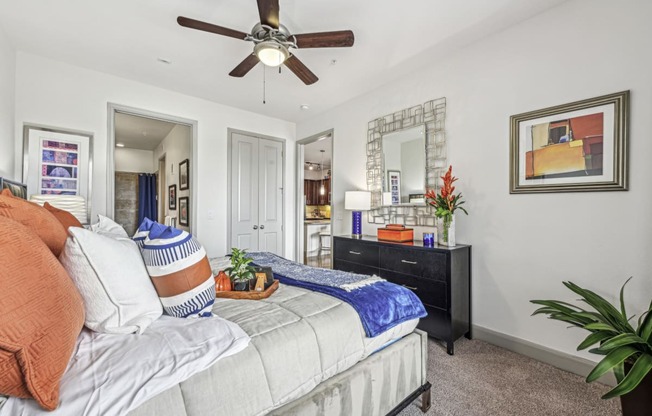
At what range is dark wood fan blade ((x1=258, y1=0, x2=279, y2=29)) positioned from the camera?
1809 millimetres

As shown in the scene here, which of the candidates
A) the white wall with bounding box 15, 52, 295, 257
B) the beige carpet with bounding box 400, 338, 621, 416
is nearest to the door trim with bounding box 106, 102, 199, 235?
the white wall with bounding box 15, 52, 295, 257

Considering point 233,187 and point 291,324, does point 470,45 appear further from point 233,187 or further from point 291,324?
point 233,187

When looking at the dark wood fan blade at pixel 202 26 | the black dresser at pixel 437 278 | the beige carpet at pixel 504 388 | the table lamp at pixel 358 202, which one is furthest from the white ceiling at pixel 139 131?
the beige carpet at pixel 504 388

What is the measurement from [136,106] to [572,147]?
4.40 metres

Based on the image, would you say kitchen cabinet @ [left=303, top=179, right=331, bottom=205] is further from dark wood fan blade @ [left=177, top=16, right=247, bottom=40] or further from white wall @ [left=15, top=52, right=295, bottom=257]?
dark wood fan blade @ [left=177, top=16, right=247, bottom=40]

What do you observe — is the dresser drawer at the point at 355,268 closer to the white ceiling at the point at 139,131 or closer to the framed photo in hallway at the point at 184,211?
the framed photo in hallway at the point at 184,211

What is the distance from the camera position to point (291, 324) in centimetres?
119

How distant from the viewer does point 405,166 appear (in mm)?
3232

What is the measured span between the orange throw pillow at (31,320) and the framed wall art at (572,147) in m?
2.83

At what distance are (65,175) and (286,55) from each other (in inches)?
107

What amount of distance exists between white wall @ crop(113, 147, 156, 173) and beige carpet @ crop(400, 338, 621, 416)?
7349 mm

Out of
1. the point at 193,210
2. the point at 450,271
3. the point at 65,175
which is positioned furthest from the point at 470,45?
the point at 65,175

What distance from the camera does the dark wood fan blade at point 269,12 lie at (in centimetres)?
181

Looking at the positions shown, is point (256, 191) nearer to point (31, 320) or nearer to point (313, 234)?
point (313, 234)
